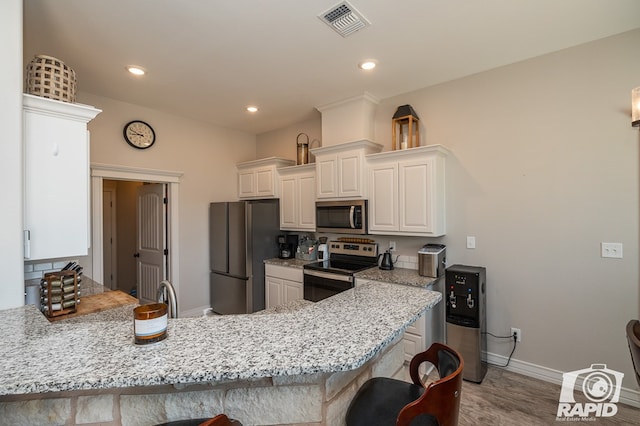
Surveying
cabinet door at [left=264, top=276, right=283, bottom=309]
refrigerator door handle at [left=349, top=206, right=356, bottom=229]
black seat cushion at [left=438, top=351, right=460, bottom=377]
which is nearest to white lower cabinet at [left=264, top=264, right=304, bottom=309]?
cabinet door at [left=264, top=276, right=283, bottom=309]

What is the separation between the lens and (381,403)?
1.17 m

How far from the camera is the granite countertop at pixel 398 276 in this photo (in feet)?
9.29

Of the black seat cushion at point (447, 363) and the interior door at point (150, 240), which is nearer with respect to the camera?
the black seat cushion at point (447, 363)

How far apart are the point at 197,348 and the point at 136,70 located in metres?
2.99

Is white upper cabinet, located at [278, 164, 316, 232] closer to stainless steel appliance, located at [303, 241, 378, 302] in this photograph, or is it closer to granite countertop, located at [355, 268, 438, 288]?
stainless steel appliance, located at [303, 241, 378, 302]

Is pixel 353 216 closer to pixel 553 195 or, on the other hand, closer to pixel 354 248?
pixel 354 248

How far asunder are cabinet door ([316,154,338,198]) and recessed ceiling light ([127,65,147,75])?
6.70 feet

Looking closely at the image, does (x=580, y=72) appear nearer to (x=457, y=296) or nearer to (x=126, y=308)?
(x=457, y=296)

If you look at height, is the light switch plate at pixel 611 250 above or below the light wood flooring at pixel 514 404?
above

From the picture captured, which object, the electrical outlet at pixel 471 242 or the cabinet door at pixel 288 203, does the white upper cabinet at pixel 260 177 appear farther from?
the electrical outlet at pixel 471 242

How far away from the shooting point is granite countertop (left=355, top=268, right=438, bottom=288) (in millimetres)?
2830

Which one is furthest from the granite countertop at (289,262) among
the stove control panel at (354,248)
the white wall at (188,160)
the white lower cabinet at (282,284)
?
the white wall at (188,160)

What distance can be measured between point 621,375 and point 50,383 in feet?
11.8

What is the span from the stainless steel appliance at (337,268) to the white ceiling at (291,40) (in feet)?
6.19
